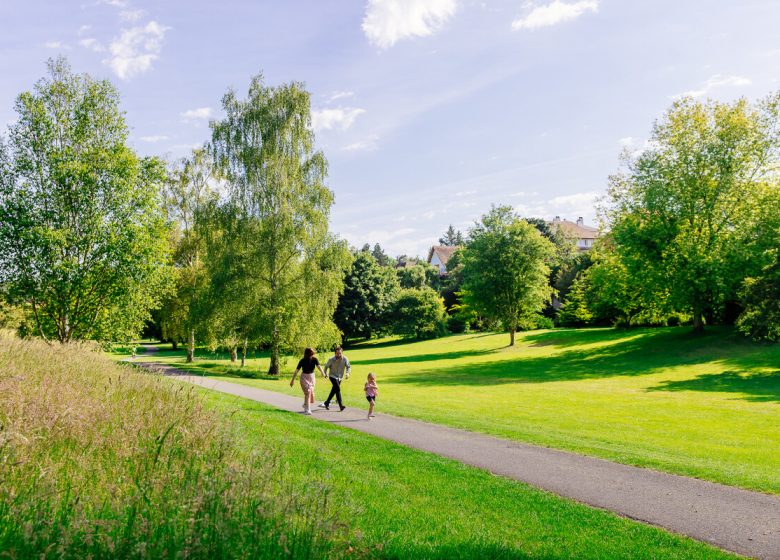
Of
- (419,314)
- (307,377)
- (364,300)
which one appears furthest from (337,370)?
(419,314)

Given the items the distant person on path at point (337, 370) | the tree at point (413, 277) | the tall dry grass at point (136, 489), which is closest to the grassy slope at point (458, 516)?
the tall dry grass at point (136, 489)

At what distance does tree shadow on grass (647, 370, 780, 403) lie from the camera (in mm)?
22688

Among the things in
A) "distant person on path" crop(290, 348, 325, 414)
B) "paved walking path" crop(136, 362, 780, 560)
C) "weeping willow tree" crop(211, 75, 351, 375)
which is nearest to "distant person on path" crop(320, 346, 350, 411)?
"distant person on path" crop(290, 348, 325, 414)

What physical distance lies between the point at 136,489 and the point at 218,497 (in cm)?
110

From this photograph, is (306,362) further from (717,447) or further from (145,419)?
(717,447)

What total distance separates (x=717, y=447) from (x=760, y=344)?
27726 millimetres

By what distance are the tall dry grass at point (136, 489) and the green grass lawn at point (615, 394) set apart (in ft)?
26.1

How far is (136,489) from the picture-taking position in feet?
14.6

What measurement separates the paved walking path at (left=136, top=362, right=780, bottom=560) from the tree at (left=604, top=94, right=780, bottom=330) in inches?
1163

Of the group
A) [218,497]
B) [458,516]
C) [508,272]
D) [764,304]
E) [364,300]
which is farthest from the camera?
Answer: [364,300]

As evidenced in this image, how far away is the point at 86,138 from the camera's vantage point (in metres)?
21.3

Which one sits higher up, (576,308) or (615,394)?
(576,308)

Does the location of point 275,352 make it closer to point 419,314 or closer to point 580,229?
point 419,314

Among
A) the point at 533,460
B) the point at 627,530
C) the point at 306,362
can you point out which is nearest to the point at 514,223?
the point at 306,362
